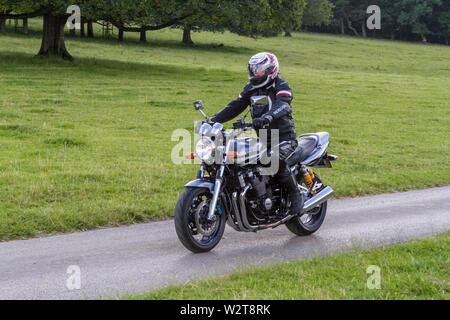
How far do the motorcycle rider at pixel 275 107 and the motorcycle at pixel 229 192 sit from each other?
0.40 feet

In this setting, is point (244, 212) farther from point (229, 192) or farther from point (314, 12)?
point (314, 12)

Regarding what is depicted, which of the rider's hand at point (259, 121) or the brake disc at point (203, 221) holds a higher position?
the rider's hand at point (259, 121)

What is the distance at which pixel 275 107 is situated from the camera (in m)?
7.21

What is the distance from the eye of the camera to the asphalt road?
230 inches

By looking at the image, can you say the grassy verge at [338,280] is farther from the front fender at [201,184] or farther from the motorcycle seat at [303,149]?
the motorcycle seat at [303,149]

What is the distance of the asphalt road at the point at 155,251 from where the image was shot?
583 cm

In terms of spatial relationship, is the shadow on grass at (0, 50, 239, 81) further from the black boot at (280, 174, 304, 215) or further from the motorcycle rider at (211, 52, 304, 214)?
the black boot at (280, 174, 304, 215)

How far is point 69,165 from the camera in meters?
11.4

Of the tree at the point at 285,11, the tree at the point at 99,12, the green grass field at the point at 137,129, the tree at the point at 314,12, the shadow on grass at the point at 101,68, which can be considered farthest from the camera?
Answer: the tree at the point at 314,12

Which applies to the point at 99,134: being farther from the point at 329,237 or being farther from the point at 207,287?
the point at 207,287

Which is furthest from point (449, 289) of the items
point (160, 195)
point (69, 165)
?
point (69, 165)

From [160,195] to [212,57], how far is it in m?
34.9

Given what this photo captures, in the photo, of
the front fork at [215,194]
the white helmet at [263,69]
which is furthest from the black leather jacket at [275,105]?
the front fork at [215,194]

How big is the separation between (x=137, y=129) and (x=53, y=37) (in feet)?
50.8
